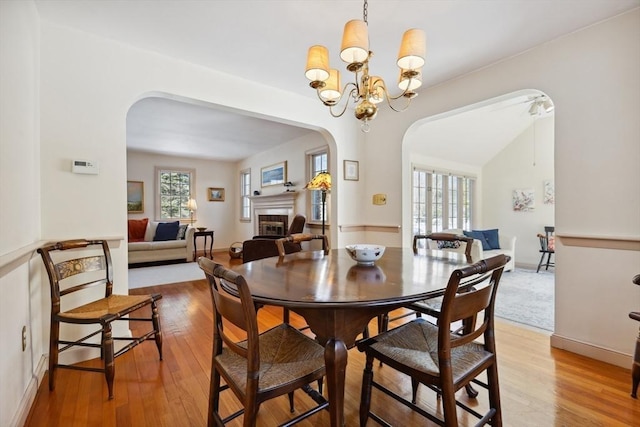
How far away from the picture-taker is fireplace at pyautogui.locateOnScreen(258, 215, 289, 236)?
5973 mm

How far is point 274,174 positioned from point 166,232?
260cm

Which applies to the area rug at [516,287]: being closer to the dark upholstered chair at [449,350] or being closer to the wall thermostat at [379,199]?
the wall thermostat at [379,199]

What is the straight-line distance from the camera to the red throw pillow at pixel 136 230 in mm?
6180

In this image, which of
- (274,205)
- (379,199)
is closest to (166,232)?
(274,205)

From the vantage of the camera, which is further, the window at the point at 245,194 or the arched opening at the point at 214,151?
the window at the point at 245,194

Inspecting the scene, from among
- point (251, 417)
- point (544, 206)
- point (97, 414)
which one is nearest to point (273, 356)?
point (251, 417)

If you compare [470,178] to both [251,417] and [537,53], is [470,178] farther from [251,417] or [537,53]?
[251,417]

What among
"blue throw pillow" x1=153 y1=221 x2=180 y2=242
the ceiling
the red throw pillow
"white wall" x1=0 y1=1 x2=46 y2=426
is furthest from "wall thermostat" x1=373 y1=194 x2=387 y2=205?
the red throw pillow

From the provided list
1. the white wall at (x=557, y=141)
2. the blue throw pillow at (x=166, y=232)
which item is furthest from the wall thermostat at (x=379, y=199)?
the blue throw pillow at (x=166, y=232)

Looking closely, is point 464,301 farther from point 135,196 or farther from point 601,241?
point 135,196

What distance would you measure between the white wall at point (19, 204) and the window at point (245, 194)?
18.2 feet

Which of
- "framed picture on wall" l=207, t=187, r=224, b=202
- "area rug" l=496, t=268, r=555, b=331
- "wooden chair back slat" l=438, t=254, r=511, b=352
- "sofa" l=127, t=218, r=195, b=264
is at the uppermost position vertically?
"framed picture on wall" l=207, t=187, r=224, b=202

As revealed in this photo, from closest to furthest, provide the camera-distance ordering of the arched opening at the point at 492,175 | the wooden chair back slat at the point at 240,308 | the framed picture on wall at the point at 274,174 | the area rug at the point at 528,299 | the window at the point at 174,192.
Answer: the wooden chair back slat at the point at 240,308 → the area rug at the point at 528,299 → the arched opening at the point at 492,175 → the framed picture on wall at the point at 274,174 → the window at the point at 174,192

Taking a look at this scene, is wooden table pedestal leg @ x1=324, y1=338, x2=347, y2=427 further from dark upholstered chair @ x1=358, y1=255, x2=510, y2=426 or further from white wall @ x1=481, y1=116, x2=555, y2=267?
white wall @ x1=481, y1=116, x2=555, y2=267
